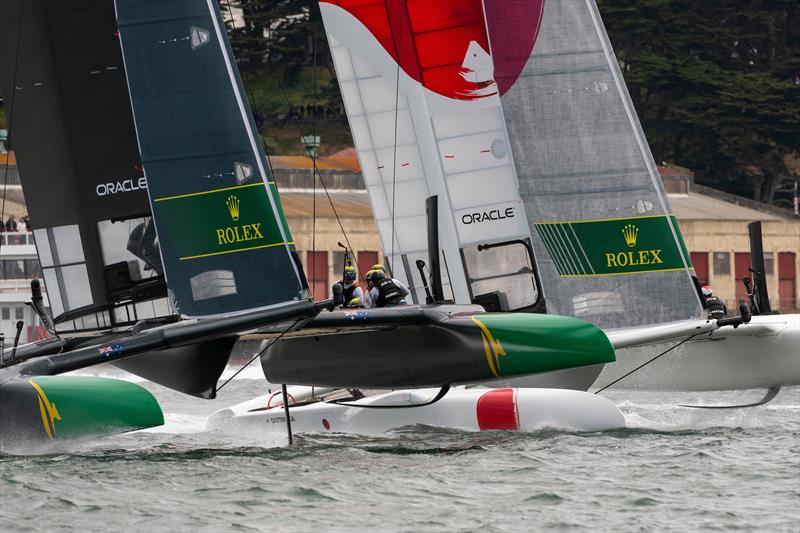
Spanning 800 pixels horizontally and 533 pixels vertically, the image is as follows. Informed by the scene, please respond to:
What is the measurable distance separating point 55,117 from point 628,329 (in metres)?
5.71

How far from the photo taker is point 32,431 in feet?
40.0

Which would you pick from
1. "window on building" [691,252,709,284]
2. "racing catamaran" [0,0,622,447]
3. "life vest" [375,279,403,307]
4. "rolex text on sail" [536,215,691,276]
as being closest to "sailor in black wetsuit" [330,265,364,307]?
"life vest" [375,279,403,307]

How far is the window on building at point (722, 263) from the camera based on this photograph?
1665 inches

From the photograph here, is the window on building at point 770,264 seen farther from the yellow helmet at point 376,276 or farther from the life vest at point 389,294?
the life vest at point 389,294

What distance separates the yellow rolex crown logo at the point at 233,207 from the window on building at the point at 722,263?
30303 mm

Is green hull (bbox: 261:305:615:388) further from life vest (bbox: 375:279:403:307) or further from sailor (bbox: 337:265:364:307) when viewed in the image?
sailor (bbox: 337:265:364:307)

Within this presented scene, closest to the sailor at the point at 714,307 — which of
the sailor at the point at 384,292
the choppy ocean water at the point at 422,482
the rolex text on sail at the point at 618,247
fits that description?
the rolex text on sail at the point at 618,247

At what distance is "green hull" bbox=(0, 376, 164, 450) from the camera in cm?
1214

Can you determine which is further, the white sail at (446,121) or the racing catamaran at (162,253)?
the white sail at (446,121)

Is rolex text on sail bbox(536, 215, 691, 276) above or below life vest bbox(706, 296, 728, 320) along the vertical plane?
above

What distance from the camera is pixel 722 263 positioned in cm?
4238

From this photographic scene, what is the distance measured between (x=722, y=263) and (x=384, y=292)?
29338 millimetres

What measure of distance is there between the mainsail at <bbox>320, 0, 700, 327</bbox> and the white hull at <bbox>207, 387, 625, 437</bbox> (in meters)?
1.50

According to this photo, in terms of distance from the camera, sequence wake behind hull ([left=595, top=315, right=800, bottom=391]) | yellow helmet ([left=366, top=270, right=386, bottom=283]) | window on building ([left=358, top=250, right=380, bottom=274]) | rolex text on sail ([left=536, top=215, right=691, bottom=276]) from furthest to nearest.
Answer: window on building ([left=358, top=250, right=380, bottom=274]) → rolex text on sail ([left=536, top=215, right=691, bottom=276]) → wake behind hull ([left=595, top=315, right=800, bottom=391]) → yellow helmet ([left=366, top=270, right=386, bottom=283])
